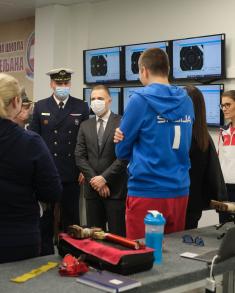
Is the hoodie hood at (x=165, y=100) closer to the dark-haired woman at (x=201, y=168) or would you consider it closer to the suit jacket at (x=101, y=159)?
the dark-haired woman at (x=201, y=168)

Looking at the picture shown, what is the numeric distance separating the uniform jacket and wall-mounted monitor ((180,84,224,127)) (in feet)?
8.81

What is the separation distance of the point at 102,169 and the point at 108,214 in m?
0.35

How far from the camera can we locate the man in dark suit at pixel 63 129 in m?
4.07

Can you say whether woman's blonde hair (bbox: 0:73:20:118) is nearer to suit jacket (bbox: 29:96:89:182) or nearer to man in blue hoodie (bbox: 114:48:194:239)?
man in blue hoodie (bbox: 114:48:194:239)

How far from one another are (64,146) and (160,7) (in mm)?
1902

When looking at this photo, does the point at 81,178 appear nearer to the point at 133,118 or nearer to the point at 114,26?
the point at 133,118

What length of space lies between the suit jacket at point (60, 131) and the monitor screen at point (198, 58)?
3.97ft

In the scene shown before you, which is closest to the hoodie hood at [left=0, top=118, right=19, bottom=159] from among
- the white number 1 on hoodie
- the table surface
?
the table surface

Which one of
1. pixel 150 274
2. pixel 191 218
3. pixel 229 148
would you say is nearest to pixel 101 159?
pixel 229 148

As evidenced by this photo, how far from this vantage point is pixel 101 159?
3.85 meters

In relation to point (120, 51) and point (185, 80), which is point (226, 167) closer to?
point (185, 80)

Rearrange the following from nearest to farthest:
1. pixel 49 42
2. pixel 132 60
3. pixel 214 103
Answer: pixel 214 103 → pixel 132 60 → pixel 49 42

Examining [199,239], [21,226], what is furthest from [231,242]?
[21,226]

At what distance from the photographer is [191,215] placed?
2.78 meters
